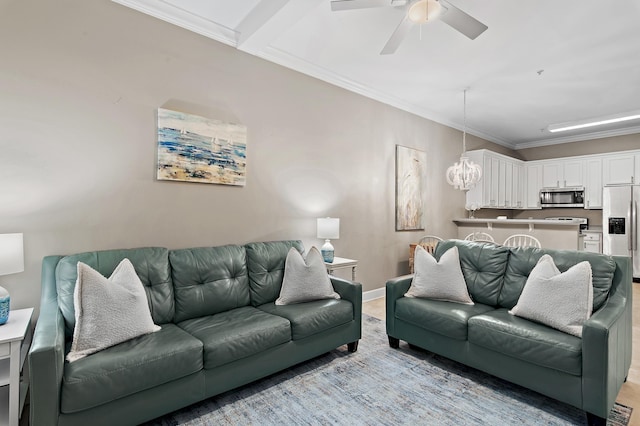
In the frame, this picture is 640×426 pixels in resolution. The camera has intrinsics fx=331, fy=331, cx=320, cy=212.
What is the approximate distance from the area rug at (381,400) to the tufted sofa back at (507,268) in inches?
24.5

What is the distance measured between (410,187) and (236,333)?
145 inches

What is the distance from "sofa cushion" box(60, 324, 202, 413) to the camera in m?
1.55

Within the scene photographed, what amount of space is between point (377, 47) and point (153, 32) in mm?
2030

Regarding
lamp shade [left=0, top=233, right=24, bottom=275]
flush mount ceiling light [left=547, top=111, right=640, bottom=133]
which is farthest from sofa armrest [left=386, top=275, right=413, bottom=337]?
flush mount ceiling light [left=547, top=111, right=640, bottom=133]

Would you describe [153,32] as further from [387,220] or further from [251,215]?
[387,220]

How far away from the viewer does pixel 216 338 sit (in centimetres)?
202

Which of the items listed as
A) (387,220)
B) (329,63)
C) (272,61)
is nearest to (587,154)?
(387,220)

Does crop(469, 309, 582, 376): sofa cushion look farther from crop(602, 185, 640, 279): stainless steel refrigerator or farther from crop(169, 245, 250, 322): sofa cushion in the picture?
crop(602, 185, 640, 279): stainless steel refrigerator

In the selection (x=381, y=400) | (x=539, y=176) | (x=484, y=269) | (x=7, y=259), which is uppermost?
(x=539, y=176)

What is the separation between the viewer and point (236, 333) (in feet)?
6.86

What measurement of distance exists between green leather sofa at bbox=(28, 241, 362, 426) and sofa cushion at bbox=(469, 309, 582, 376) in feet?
3.12

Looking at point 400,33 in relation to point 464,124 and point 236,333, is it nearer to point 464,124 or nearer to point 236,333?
point 236,333

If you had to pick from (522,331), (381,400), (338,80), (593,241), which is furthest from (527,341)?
(593,241)

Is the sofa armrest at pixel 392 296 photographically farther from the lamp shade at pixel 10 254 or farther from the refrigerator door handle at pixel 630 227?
the refrigerator door handle at pixel 630 227
